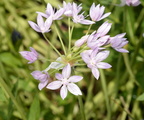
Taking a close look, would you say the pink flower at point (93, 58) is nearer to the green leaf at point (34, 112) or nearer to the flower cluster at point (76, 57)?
the flower cluster at point (76, 57)

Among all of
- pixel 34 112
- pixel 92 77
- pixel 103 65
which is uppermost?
pixel 103 65

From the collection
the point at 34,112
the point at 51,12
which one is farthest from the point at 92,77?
the point at 51,12

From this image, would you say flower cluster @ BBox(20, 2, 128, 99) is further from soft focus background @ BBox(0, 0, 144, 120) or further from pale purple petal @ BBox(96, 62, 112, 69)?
soft focus background @ BBox(0, 0, 144, 120)

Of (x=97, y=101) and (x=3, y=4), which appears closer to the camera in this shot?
(x=97, y=101)

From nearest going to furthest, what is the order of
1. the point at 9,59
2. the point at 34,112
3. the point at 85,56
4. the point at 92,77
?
1. the point at 85,56
2. the point at 34,112
3. the point at 9,59
4. the point at 92,77

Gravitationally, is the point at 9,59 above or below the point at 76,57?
below

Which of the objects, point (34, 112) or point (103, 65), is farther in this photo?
point (34, 112)

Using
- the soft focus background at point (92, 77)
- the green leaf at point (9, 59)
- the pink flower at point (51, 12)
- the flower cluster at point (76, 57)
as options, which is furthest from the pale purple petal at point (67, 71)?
the green leaf at point (9, 59)

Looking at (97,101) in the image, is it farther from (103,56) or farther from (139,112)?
(103,56)

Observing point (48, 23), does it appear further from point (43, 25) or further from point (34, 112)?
point (34, 112)

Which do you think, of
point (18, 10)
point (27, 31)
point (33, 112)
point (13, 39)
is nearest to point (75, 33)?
point (33, 112)

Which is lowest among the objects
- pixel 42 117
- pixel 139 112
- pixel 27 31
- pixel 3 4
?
pixel 139 112
